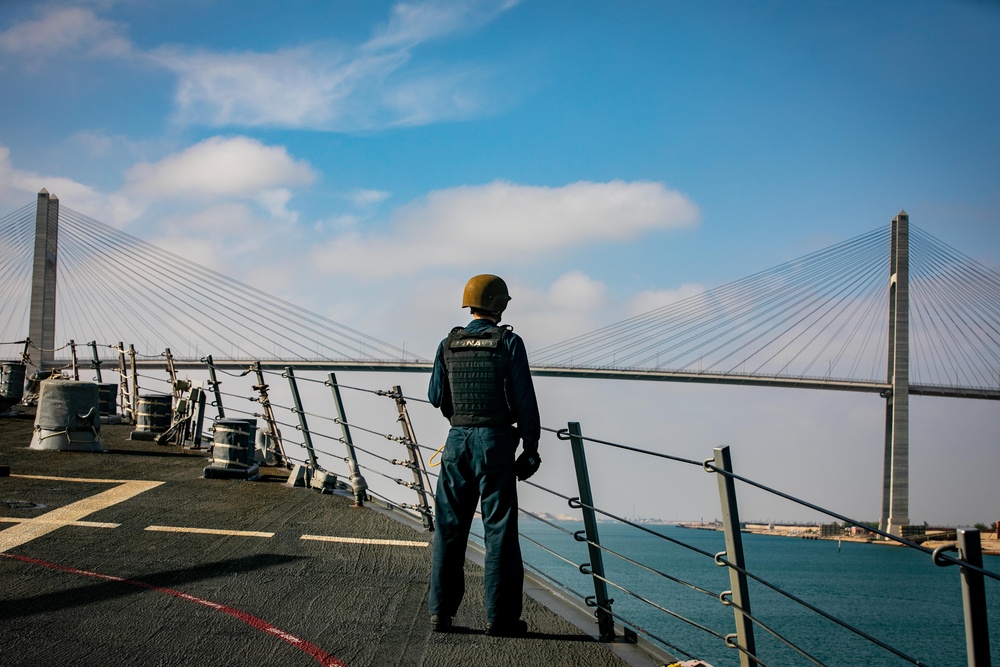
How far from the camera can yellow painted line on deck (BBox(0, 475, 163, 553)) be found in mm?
5238

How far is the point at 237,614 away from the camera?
12.6 ft

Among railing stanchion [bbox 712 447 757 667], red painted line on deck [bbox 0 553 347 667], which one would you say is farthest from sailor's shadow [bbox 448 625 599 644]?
railing stanchion [bbox 712 447 757 667]

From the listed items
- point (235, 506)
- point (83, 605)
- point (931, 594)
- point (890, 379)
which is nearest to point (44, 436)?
point (235, 506)

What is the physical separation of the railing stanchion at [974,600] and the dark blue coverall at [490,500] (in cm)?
182

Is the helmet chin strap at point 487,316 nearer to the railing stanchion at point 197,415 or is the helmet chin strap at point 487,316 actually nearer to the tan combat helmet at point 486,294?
the tan combat helmet at point 486,294

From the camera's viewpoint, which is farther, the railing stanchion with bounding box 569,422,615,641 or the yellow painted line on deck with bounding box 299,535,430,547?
the yellow painted line on deck with bounding box 299,535,430,547

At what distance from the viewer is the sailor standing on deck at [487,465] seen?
3.64 meters

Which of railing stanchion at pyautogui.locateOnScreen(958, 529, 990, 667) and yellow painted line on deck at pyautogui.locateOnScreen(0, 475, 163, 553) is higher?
railing stanchion at pyautogui.locateOnScreen(958, 529, 990, 667)

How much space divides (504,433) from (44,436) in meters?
7.62

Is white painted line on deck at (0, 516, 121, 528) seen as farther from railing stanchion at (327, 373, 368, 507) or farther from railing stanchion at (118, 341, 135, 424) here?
railing stanchion at (118, 341, 135, 424)

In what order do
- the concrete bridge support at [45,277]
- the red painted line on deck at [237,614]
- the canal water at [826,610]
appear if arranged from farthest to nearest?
the concrete bridge support at [45,277] < the canal water at [826,610] < the red painted line on deck at [237,614]

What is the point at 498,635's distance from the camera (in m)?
3.69

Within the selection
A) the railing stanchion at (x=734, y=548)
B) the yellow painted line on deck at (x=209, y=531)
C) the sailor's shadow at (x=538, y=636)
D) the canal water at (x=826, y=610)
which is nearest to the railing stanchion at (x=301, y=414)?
the yellow painted line on deck at (x=209, y=531)

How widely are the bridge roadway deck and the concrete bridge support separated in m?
42.5
